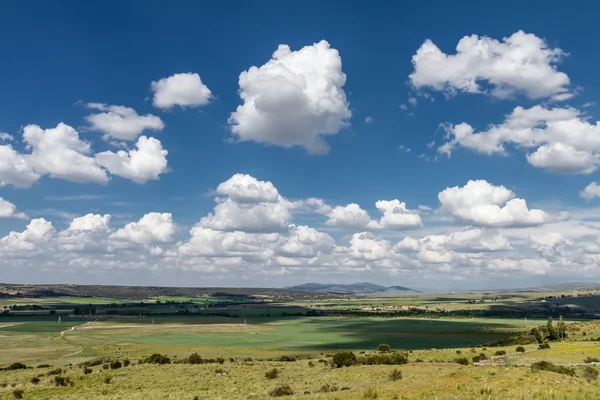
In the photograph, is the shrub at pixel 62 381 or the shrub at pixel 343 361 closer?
the shrub at pixel 62 381

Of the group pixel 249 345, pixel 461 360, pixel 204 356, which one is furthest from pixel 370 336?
pixel 461 360

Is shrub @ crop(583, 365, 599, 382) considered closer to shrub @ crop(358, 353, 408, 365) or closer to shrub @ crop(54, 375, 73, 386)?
shrub @ crop(358, 353, 408, 365)

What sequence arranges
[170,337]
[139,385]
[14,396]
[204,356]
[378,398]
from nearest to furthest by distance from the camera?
1. [378,398]
2. [14,396]
3. [139,385]
4. [204,356]
5. [170,337]

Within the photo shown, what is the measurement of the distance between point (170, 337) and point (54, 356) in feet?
165

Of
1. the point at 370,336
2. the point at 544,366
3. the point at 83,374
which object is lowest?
the point at 370,336

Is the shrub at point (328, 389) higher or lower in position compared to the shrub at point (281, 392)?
higher

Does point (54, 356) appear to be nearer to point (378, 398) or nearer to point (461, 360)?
point (461, 360)

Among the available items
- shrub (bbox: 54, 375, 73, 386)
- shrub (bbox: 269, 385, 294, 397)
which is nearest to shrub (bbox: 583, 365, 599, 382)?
shrub (bbox: 269, 385, 294, 397)

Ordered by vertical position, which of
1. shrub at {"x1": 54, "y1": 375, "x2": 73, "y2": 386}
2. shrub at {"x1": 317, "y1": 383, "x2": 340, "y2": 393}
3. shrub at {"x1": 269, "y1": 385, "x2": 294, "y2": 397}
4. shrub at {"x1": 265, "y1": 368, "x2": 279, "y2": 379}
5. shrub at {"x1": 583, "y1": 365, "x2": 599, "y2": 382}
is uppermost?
shrub at {"x1": 583, "y1": 365, "x2": 599, "y2": 382}

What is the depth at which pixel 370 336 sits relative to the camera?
502ft

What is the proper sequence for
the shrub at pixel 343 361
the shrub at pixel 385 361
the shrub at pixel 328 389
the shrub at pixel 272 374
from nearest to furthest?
the shrub at pixel 328 389 → the shrub at pixel 272 374 → the shrub at pixel 385 361 → the shrub at pixel 343 361

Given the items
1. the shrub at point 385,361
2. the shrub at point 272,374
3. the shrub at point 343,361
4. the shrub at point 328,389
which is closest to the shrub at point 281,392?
the shrub at point 328,389

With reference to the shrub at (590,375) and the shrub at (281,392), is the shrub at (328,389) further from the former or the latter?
the shrub at (590,375)

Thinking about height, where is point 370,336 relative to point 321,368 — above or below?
below
